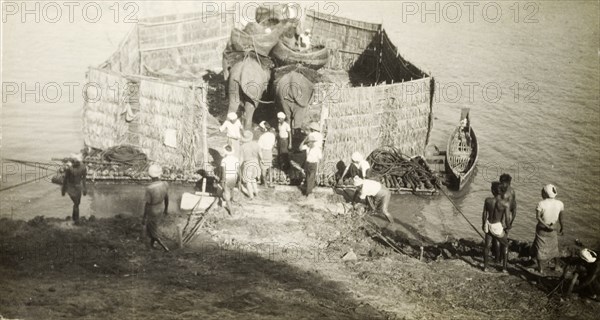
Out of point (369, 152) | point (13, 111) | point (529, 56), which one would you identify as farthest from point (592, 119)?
point (13, 111)

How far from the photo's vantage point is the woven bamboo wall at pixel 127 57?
1551 centimetres

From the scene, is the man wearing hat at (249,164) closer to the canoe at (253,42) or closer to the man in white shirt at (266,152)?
the man in white shirt at (266,152)

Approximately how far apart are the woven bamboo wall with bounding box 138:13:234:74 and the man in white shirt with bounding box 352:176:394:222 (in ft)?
32.2

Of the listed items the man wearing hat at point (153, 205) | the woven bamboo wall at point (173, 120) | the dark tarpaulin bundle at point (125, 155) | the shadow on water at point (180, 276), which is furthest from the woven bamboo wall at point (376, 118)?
the man wearing hat at point (153, 205)

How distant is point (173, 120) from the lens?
13.1m

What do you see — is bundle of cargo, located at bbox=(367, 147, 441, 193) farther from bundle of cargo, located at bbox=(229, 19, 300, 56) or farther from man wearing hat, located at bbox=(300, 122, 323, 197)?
bundle of cargo, located at bbox=(229, 19, 300, 56)

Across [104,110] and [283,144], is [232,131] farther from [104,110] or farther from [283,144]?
[104,110]

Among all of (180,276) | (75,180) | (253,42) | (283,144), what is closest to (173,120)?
(283,144)

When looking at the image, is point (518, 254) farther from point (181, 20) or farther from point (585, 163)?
point (181, 20)

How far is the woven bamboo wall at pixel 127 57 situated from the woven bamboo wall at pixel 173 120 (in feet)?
8.39

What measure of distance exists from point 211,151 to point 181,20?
6.95 m

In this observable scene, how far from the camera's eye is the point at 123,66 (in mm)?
16297

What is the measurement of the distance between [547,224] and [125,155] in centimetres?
940

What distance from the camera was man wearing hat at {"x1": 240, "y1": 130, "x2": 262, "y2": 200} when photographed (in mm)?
12107
